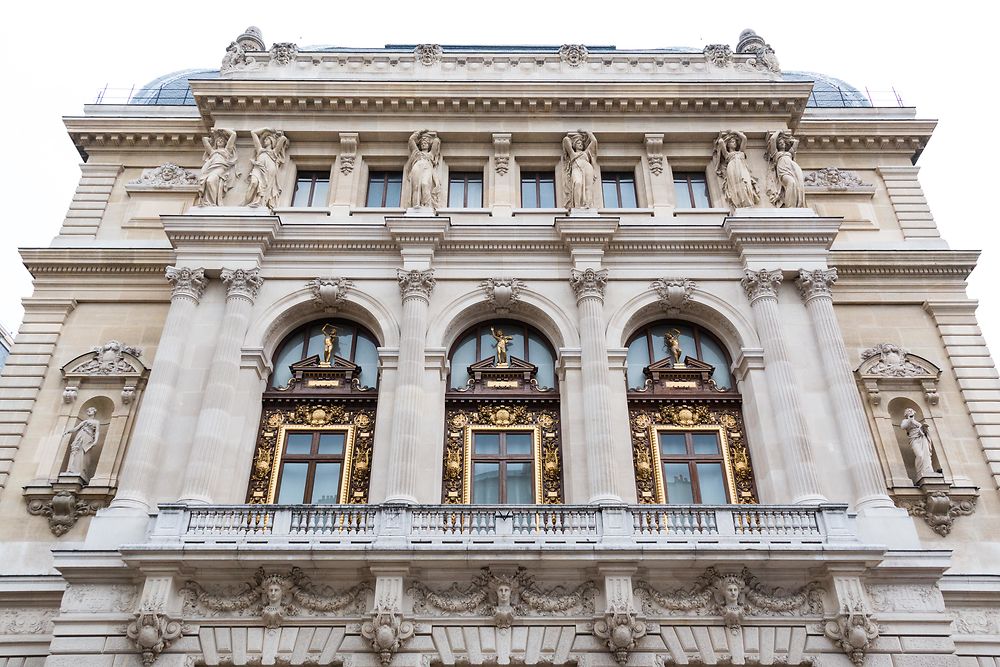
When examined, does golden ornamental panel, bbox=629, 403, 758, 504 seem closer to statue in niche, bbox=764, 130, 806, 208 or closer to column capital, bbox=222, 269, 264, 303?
statue in niche, bbox=764, 130, 806, 208

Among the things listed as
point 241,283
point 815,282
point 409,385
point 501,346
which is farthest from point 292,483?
point 815,282

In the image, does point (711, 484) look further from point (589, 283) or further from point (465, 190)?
point (465, 190)

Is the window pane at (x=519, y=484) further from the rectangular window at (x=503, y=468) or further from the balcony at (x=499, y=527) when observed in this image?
the balcony at (x=499, y=527)

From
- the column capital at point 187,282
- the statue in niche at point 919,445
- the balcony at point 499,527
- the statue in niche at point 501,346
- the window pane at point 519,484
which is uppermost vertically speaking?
the column capital at point 187,282

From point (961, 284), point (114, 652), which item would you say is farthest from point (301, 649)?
point (961, 284)

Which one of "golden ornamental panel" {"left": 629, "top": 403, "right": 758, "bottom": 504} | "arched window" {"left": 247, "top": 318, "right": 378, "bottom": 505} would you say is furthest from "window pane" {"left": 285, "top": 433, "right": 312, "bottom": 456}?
"golden ornamental panel" {"left": 629, "top": 403, "right": 758, "bottom": 504}

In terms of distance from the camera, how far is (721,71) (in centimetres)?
2612

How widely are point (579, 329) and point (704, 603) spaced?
7.47m

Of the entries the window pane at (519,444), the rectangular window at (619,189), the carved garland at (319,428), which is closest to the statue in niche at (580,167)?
the rectangular window at (619,189)

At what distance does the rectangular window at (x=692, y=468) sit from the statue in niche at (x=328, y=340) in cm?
867

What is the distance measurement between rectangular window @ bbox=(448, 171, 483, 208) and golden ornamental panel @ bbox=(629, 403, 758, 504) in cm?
804

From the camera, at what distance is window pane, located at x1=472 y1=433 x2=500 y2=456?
798 inches

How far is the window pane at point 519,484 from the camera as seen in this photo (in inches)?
768

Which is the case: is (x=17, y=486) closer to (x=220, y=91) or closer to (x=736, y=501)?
(x=220, y=91)
